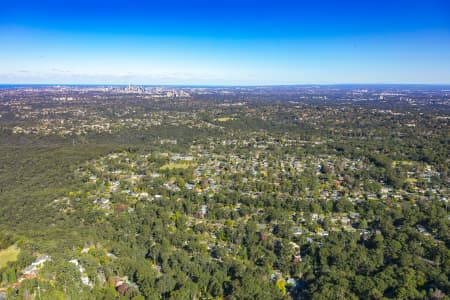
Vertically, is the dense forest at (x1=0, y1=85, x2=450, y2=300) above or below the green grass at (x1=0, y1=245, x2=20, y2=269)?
below

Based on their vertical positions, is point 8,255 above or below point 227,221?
above

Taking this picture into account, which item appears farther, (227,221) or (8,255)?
(227,221)

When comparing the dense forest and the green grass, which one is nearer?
the dense forest

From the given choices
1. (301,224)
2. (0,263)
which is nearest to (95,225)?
(0,263)

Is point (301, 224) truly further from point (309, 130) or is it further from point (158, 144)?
point (309, 130)
